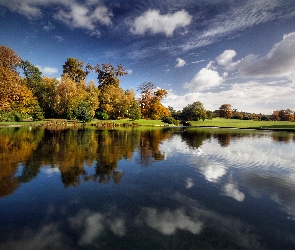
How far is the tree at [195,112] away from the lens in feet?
309

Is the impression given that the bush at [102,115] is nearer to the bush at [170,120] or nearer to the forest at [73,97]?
the forest at [73,97]

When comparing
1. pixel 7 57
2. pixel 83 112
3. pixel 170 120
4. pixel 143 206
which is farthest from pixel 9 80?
pixel 170 120

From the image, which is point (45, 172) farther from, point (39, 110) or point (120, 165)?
point (39, 110)

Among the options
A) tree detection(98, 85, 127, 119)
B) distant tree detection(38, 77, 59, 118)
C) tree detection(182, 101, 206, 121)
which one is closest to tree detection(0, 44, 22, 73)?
distant tree detection(38, 77, 59, 118)

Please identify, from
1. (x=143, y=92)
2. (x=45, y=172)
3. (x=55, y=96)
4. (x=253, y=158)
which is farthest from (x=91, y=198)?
(x=143, y=92)

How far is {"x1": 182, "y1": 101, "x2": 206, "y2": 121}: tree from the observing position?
9409cm

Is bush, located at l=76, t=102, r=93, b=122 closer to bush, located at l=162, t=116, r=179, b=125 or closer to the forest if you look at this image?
the forest

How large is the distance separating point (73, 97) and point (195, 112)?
59.4 meters

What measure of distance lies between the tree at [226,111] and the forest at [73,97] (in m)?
44.7

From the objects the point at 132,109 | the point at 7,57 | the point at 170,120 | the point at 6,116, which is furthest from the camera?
the point at 170,120

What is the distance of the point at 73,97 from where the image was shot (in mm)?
60781

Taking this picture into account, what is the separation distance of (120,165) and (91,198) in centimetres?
534

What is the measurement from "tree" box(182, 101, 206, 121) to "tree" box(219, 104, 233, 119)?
44.6 metres

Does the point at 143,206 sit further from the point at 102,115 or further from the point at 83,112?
the point at 102,115
